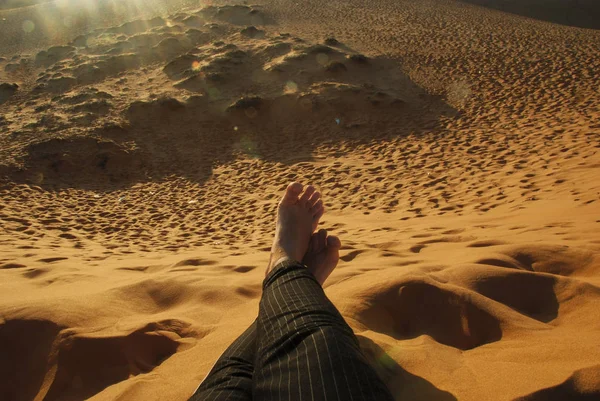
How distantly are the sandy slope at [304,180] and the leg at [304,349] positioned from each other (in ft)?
1.05

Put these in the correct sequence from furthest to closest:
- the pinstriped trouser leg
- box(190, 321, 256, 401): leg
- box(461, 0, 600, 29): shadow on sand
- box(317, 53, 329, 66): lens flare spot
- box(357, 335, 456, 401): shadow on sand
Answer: box(461, 0, 600, 29): shadow on sand → box(317, 53, 329, 66): lens flare spot → box(357, 335, 456, 401): shadow on sand → box(190, 321, 256, 401): leg → the pinstriped trouser leg

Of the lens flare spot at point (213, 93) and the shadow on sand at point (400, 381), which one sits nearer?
Result: the shadow on sand at point (400, 381)

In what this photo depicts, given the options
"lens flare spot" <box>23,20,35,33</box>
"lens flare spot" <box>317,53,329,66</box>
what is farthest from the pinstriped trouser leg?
"lens flare spot" <box>23,20,35,33</box>

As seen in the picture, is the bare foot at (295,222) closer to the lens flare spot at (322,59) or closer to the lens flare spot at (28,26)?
the lens flare spot at (322,59)

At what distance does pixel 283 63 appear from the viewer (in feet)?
40.0

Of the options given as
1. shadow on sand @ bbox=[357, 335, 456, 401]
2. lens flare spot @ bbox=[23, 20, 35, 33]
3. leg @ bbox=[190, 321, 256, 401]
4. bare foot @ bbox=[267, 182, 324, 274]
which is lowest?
shadow on sand @ bbox=[357, 335, 456, 401]

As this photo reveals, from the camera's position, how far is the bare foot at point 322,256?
211 centimetres

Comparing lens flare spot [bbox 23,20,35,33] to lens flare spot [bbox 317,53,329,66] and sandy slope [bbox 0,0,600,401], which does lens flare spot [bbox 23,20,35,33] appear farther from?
lens flare spot [bbox 317,53,329,66]

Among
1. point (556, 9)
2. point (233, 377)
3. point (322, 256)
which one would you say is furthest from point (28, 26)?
point (556, 9)

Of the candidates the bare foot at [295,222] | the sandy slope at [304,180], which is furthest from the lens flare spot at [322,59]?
the bare foot at [295,222]

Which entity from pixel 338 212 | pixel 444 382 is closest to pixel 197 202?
pixel 338 212

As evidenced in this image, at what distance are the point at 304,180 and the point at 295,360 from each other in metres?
5.86

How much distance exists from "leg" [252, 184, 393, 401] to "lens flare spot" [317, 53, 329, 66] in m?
11.4

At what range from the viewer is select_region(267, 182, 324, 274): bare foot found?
2.15m
